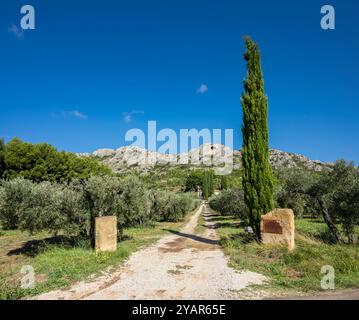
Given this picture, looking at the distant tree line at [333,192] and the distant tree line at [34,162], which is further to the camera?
the distant tree line at [34,162]

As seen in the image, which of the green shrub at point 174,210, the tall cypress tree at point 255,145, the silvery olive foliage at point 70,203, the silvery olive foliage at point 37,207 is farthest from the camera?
the green shrub at point 174,210

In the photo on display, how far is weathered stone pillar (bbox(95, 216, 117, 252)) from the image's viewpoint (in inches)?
448

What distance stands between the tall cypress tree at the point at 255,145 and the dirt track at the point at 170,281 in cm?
402

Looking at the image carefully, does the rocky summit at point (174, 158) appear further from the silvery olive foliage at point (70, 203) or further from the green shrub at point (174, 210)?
the silvery olive foliage at point (70, 203)

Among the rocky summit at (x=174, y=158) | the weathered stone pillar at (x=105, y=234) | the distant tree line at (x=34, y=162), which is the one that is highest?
the rocky summit at (x=174, y=158)

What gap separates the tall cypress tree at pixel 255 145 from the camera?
14.2 m

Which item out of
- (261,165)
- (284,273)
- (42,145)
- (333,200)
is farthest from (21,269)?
(42,145)

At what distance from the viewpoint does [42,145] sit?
117 feet

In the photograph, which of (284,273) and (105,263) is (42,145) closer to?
(105,263)

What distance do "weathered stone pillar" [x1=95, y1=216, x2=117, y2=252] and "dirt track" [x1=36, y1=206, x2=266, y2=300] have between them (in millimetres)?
1112

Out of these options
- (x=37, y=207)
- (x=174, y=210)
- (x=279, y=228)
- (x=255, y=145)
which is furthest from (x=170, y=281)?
(x=174, y=210)

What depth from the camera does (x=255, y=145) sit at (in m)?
Answer: 14.7

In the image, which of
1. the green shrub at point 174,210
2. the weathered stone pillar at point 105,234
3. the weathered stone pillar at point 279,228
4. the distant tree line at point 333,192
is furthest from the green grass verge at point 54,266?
the green shrub at point 174,210
